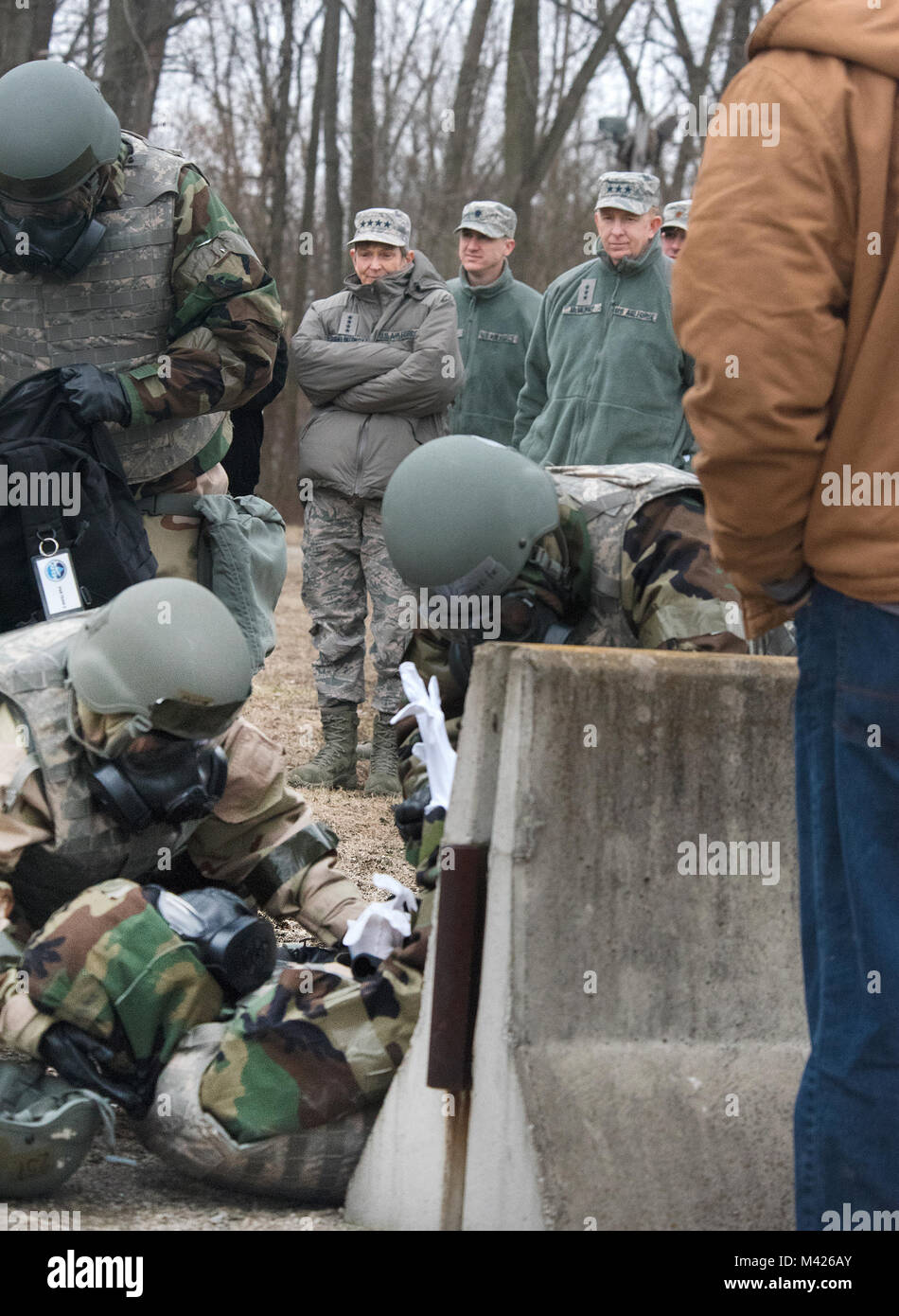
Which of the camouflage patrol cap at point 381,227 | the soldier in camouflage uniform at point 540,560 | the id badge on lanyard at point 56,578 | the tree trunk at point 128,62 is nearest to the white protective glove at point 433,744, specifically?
the soldier in camouflage uniform at point 540,560

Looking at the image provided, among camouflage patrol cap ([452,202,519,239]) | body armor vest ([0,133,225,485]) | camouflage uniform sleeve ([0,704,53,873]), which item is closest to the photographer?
camouflage uniform sleeve ([0,704,53,873])

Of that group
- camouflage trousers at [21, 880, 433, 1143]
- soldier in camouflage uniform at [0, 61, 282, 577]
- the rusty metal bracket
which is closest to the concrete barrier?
the rusty metal bracket

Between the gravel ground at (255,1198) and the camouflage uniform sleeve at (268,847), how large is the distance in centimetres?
60

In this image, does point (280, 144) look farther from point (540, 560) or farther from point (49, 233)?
point (540, 560)

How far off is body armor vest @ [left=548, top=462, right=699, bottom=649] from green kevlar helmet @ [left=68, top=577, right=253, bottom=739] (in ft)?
2.30

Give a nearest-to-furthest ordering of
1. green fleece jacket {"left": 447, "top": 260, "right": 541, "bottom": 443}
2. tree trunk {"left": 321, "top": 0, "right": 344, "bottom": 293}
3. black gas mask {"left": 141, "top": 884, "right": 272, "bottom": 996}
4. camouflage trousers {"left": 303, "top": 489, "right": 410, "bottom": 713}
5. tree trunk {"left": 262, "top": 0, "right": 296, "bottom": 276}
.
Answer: black gas mask {"left": 141, "top": 884, "right": 272, "bottom": 996} → camouflage trousers {"left": 303, "top": 489, "right": 410, "bottom": 713} → green fleece jacket {"left": 447, "top": 260, "right": 541, "bottom": 443} → tree trunk {"left": 262, "top": 0, "right": 296, "bottom": 276} → tree trunk {"left": 321, "top": 0, "right": 344, "bottom": 293}

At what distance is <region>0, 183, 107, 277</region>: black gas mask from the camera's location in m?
4.05

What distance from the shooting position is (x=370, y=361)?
5.97m

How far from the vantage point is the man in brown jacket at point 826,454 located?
6.28 feet

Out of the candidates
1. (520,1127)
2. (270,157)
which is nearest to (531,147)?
(270,157)

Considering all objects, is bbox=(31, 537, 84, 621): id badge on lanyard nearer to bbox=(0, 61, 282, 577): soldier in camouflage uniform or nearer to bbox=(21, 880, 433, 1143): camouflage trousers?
bbox=(0, 61, 282, 577): soldier in camouflage uniform

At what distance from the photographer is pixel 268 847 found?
11.4ft

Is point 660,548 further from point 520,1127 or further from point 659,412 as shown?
point 659,412
